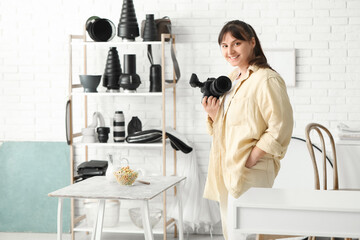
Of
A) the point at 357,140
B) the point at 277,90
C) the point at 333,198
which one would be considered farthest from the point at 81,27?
the point at 333,198

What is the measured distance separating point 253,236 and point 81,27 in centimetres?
211

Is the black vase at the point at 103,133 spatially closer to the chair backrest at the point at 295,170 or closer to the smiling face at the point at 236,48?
the chair backrest at the point at 295,170

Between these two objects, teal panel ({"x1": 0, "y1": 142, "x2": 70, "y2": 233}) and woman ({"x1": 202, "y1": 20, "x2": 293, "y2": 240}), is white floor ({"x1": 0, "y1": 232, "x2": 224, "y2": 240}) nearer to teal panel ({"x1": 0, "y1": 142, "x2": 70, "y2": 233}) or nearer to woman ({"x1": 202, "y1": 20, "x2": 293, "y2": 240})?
teal panel ({"x1": 0, "y1": 142, "x2": 70, "y2": 233})

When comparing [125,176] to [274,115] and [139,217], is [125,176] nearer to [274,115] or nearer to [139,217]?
[139,217]

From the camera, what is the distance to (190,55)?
13.7ft

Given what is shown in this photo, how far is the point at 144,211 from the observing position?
283cm

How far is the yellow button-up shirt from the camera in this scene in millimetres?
2131

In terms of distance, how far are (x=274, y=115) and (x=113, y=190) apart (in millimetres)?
1201

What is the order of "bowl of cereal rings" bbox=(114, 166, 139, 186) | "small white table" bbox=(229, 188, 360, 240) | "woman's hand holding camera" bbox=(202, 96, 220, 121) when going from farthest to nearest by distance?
"bowl of cereal rings" bbox=(114, 166, 139, 186)
"woman's hand holding camera" bbox=(202, 96, 220, 121)
"small white table" bbox=(229, 188, 360, 240)

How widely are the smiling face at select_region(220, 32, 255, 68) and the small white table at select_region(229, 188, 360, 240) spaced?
38.7 inches

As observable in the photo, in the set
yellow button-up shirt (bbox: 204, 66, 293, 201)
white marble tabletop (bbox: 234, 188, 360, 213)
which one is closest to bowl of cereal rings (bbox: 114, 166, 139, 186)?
yellow button-up shirt (bbox: 204, 66, 293, 201)

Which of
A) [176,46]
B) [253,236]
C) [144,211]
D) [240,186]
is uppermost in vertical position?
[176,46]

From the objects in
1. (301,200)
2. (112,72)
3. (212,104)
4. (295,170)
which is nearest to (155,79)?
(112,72)

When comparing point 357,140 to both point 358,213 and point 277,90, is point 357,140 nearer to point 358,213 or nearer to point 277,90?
point 277,90
